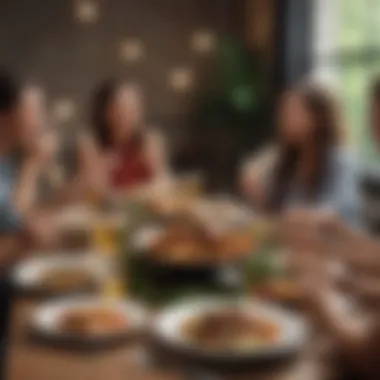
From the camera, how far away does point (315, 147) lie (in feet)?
8.39

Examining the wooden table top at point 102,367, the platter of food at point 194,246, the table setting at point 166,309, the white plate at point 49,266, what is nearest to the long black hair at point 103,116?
the table setting at point 166,309

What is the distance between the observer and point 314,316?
51.6 inches

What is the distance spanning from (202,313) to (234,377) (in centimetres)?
19

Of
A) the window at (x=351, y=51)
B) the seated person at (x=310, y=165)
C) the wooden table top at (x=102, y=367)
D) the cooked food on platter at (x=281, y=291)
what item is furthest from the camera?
the window at (x=351, y=51)

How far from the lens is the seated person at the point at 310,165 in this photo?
2.52 m

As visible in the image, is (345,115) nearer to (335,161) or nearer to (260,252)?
(335,161)

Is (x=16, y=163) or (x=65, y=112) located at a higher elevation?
(x=65, y=112)

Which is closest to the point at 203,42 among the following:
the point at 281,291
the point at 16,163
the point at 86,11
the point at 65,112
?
the point at 86,11

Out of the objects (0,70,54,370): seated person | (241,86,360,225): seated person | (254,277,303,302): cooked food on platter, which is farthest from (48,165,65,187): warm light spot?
(254,277,303,302): cooked food on platter

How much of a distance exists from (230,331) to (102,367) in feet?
0.58

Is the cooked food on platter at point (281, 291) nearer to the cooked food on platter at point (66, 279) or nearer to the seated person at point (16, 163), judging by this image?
the cooked food on platter at point (66, 279)

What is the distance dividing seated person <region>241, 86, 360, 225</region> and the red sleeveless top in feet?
1.56

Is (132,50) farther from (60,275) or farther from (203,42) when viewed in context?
(60,275)

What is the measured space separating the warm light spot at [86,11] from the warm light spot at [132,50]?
0.16m
